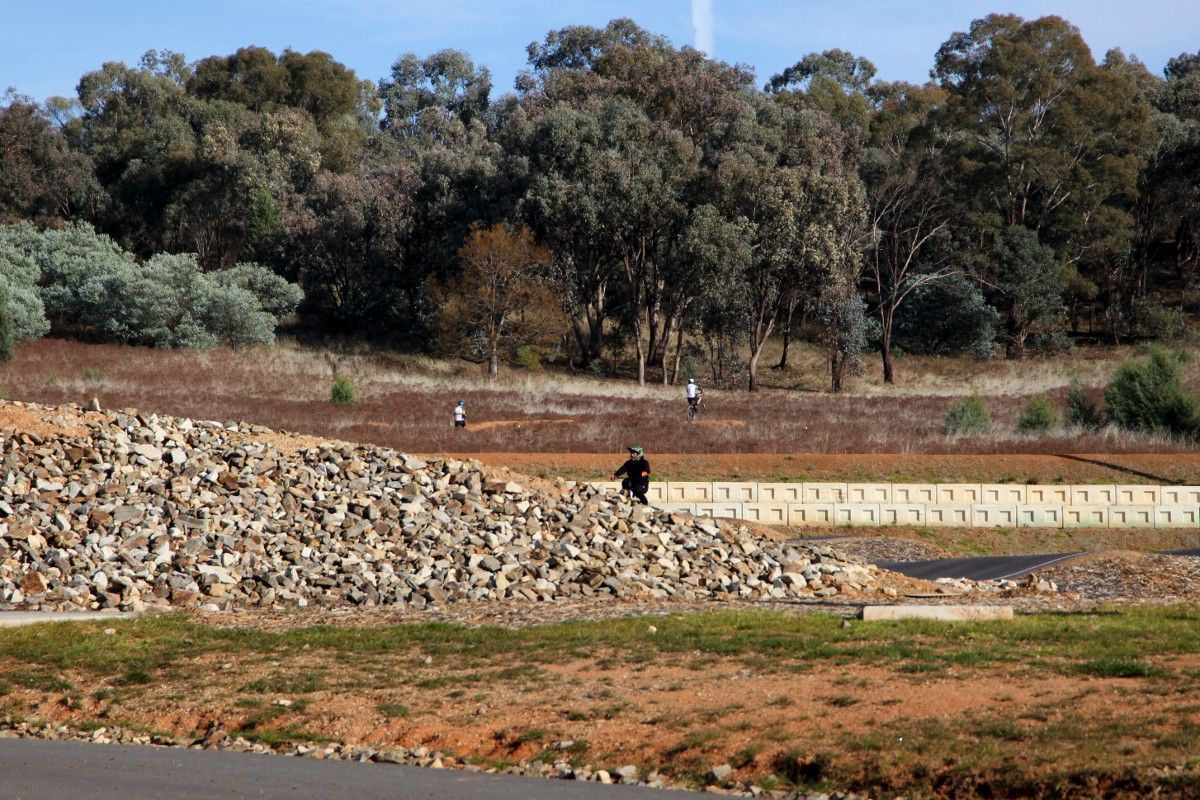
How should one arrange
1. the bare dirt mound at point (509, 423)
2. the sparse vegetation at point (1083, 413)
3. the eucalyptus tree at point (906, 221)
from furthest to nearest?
the eucalyptus tree at point (906, 221) < the sparse vegetation at point (1083, 413) < the bare dirt mound at point (509, 423)

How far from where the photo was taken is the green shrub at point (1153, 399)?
136 ft

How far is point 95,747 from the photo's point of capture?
11.2 metres

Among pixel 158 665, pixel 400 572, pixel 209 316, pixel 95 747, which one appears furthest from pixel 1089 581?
pixel 209 316

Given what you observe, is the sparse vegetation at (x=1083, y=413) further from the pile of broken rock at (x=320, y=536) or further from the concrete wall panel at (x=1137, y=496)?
the pile of broken rock at (x=320, y=536)

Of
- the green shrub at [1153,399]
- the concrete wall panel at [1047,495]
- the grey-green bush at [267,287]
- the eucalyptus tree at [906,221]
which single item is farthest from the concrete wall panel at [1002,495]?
the grey-green bush at [267,287]

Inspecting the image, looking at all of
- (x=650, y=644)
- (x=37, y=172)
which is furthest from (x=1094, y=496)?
(x=37, y=172)

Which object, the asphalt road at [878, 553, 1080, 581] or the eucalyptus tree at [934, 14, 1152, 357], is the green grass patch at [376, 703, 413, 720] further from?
the eucalyptus tree at [934, 14, 1152, 357]

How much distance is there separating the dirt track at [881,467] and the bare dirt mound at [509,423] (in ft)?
18.6

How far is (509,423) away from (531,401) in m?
9.09

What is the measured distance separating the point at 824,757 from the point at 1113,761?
6.32ft

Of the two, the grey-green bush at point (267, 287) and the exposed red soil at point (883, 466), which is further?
the grey-green bush at point (267, 287)

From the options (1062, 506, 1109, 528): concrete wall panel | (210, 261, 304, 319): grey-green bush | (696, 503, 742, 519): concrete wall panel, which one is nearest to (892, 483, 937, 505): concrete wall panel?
(1062, 506, 1109, 528): concrete wall panel

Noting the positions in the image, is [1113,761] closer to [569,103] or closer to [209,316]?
[209,316]

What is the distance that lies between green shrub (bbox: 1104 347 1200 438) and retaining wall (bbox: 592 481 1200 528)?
35.9 feet
